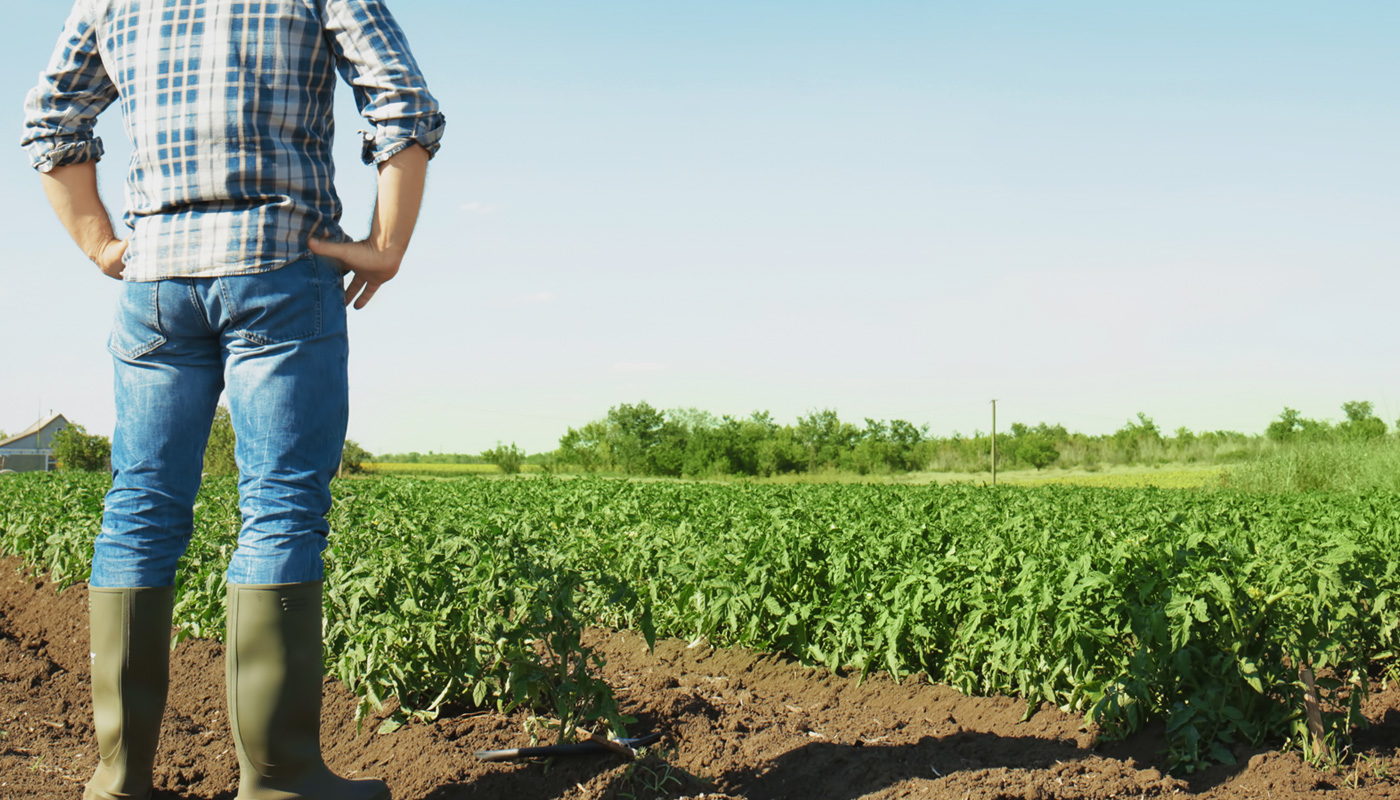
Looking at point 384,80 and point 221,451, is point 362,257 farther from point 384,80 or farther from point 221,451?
point 221,451

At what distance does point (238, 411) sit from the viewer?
2.39m

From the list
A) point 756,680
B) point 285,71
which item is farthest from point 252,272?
point 756,680

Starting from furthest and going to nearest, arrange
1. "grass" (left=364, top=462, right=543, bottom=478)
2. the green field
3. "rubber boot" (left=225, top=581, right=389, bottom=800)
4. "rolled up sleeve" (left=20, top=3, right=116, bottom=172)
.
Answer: "grass" (left=364, top=462, right=543, bottom=478) → the green field → "rolled up sleeve" (left=20, top=3, right=116, bottom=172) → "rubber boot" (left=225, top=581, right=389, bottom=800)

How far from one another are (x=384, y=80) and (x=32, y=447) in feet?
314

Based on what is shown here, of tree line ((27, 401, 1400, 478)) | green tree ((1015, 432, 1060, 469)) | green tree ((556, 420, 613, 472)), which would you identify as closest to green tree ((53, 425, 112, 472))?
tree line ((27, 401, 1400, 478))

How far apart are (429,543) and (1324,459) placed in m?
28.3

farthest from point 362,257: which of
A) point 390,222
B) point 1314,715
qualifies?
point 1314,715

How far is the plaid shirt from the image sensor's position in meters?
2.40

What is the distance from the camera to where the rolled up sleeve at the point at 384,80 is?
2406 millimetres

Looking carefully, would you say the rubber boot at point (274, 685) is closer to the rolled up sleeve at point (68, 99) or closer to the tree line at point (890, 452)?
the rolled up sleeve at point (68, 99)

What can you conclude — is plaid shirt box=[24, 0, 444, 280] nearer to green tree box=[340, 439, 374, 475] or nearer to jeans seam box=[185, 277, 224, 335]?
jeans seam box=[185, 277, 224, 335]

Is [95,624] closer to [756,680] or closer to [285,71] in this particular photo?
[285,71]

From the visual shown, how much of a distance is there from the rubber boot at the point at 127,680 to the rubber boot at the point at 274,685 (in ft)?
1.30

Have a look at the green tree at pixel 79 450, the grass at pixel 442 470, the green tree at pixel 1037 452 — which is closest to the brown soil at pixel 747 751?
the grass at pixel 442 470
